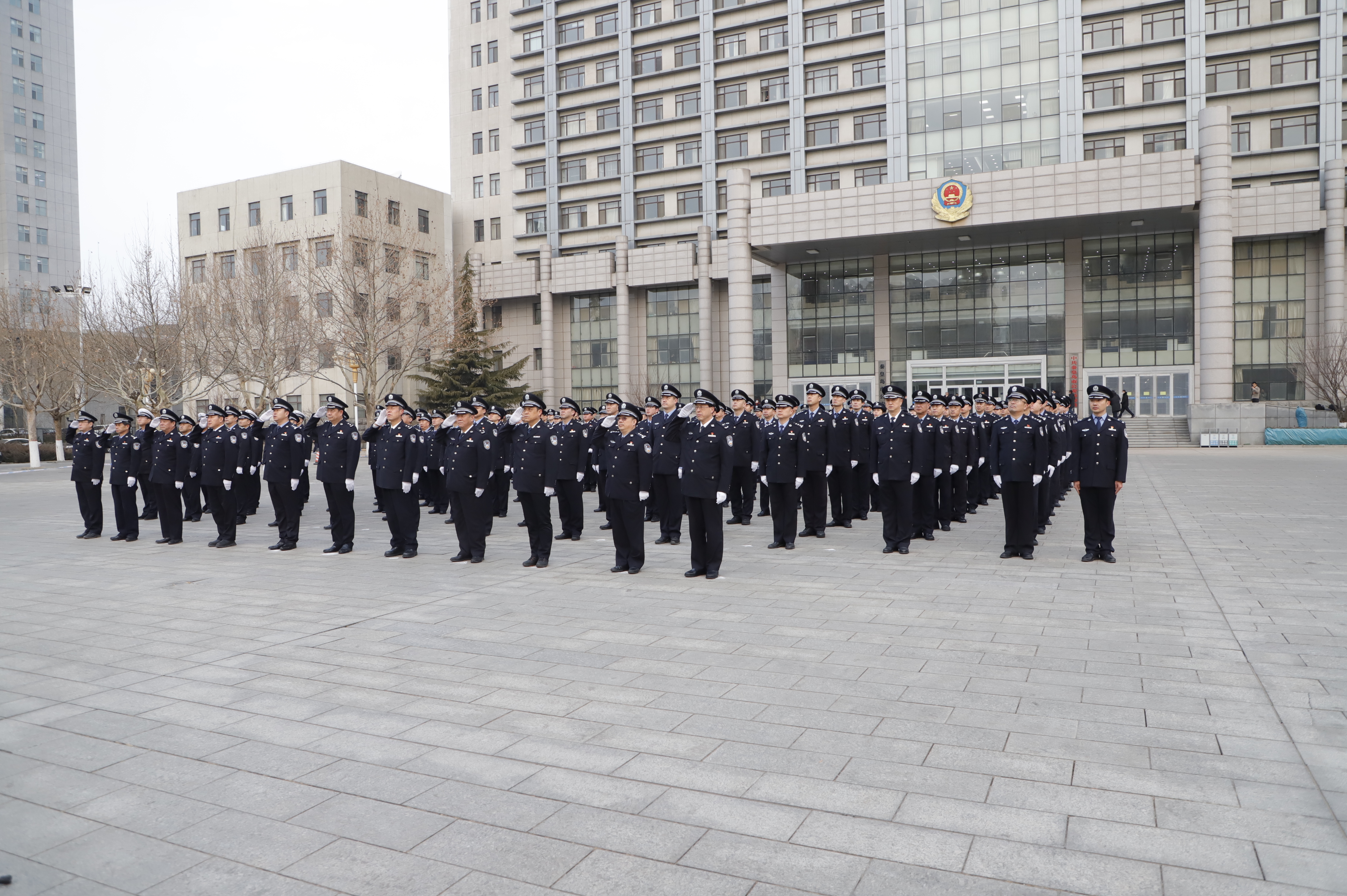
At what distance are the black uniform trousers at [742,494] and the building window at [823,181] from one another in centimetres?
3573

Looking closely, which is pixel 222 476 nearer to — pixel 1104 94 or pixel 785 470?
pixel 785 470

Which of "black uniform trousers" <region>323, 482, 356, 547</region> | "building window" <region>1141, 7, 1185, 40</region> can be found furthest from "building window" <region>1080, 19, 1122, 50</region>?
"black uniform trousers" <region>323, 482, 356, 547</region>

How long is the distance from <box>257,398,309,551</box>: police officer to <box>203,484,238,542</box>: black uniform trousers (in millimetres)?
748

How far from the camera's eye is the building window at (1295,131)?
4044 centimetres

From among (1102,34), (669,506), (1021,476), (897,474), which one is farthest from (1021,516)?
(1102,34)

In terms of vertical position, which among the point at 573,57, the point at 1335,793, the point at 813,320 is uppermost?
the point at 573,57

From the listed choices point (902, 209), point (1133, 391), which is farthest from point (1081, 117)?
point (1133, 391)

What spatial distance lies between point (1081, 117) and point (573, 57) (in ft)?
95.7

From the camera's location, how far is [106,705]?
206 inches

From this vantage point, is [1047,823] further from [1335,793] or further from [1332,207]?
[1332,207]

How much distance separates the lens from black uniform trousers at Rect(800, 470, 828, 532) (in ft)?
40.2

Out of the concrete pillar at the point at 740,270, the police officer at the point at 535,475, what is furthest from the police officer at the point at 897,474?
the concrete pillar at the point at 740,270

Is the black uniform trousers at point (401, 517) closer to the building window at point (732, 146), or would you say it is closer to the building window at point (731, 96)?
the building window at point (732, 146)

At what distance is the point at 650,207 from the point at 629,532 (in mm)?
45160
